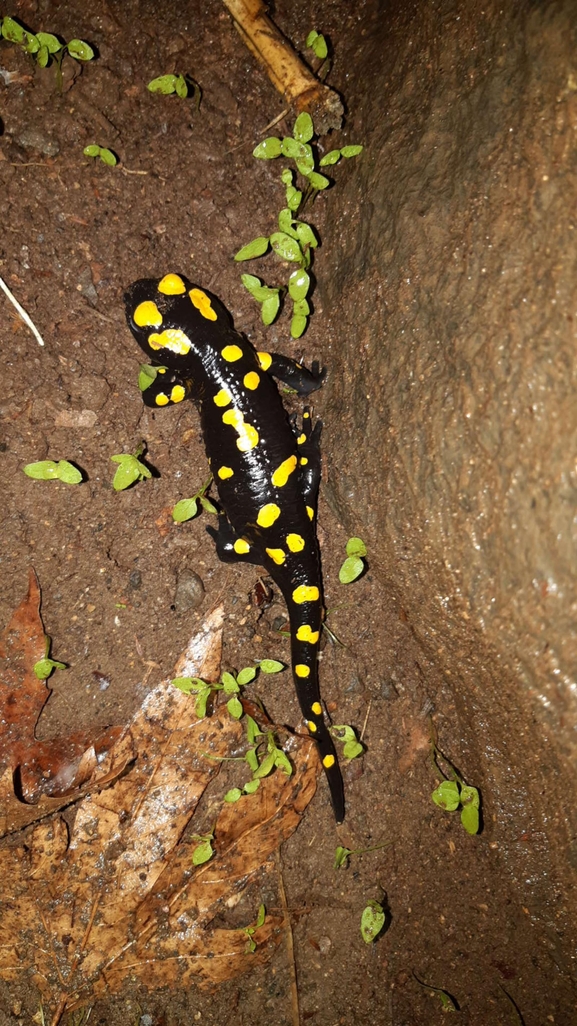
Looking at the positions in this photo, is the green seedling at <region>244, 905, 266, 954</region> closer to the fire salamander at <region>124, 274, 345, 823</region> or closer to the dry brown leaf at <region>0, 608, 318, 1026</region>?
the dry brown leaf at <region>0, 608, 318, 1026</region>

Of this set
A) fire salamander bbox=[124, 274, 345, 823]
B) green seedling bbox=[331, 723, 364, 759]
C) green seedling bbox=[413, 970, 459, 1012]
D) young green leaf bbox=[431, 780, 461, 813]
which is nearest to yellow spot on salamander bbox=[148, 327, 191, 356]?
fire salamander bbox=[124, 274, 345, 823]

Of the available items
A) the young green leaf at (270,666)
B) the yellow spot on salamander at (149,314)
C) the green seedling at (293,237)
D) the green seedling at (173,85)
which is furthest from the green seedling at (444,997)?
the green seedling at (173,85)

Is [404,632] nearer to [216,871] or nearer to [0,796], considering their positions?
[216,871]

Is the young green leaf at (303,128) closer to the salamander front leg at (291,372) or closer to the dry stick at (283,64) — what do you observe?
the dry stick at (283,64)

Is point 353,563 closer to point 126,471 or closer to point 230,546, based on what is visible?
point 230,546

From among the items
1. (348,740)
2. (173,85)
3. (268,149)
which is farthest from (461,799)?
(173,85)

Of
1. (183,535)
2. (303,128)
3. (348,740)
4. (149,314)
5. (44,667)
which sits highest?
(303,128)

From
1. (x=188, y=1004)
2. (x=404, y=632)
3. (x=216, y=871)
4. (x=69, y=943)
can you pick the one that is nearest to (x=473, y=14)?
(x=404, y=632)
